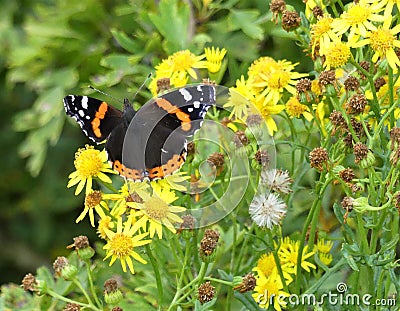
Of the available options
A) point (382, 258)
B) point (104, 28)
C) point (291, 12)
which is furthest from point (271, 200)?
point (104, 28)

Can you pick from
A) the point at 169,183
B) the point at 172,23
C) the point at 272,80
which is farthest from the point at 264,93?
the point at 172,23

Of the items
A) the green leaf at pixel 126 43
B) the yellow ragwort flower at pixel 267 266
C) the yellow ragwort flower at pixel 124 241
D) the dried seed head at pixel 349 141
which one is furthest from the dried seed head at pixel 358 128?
the green leaf at pixel 126 43

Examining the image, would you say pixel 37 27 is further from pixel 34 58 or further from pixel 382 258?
pixel 382 258

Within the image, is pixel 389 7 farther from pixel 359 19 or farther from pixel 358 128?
pixel 358 128

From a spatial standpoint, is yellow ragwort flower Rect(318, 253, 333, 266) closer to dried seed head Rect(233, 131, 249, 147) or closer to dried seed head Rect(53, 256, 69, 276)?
dried seed head Rect(233, 131, 249, 147)

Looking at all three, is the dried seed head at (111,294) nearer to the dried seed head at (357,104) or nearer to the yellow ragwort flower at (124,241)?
the yellow ragwort flower at (124,241)
